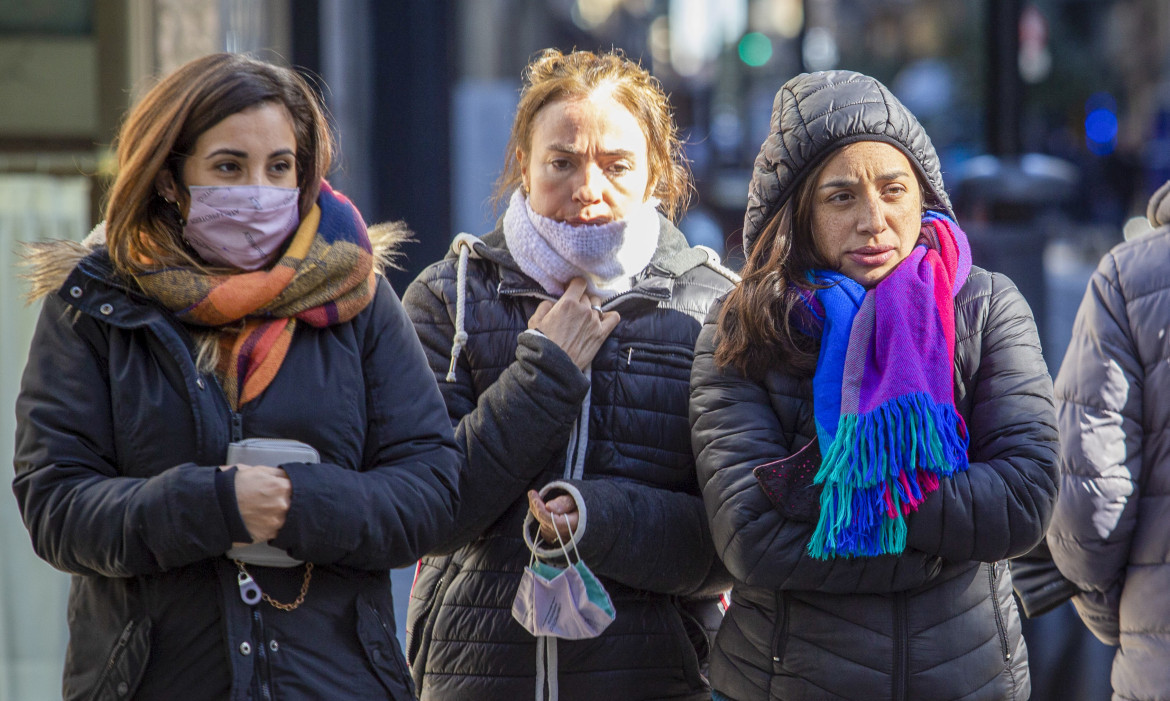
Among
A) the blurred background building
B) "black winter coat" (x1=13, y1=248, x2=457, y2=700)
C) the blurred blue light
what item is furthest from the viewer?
the blurred blue light

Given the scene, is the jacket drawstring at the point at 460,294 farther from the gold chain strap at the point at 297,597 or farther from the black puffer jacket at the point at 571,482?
the gold chain strap at the point at 297,597

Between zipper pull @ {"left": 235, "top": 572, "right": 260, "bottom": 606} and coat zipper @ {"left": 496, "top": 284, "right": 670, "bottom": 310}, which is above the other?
coat zipper @ {"left": 496, "top": 284, "right": 670, "bottom": 310}

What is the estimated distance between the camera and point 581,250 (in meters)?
3.00

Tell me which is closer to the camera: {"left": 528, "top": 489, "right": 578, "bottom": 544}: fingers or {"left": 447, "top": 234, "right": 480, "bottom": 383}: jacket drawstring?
{"left": 528, "top": 489, "right": 578, "bottom": 544}: fingers

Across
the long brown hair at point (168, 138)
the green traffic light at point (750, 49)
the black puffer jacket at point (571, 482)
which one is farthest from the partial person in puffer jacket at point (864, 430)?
the green traffic light at point (750, 49)

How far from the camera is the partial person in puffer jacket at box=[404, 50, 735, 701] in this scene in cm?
287

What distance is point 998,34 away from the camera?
23.0ft

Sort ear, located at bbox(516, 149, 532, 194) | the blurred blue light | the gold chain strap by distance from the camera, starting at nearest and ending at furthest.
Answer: the gold chain strap < ear, located at bbox(516, 149, 532, 194) < the blurred blue light

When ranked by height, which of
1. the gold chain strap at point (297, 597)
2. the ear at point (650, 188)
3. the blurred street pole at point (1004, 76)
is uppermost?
the blurred street pole at point (1004, 76)

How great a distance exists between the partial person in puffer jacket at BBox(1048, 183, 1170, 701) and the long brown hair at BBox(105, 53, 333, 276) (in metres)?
1.84

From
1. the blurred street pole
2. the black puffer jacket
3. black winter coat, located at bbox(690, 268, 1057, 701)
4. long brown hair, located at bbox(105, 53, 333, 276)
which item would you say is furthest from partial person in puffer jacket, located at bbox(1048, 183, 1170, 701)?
the blurred street pole

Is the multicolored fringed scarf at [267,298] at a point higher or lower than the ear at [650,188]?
A: lower

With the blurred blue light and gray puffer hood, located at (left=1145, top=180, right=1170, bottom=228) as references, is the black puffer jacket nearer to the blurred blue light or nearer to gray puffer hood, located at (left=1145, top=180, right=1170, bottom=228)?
gray puffer hood, located at (left=1145, top=180, right=1170, bottom=228)

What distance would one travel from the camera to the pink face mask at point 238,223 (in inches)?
94.9
